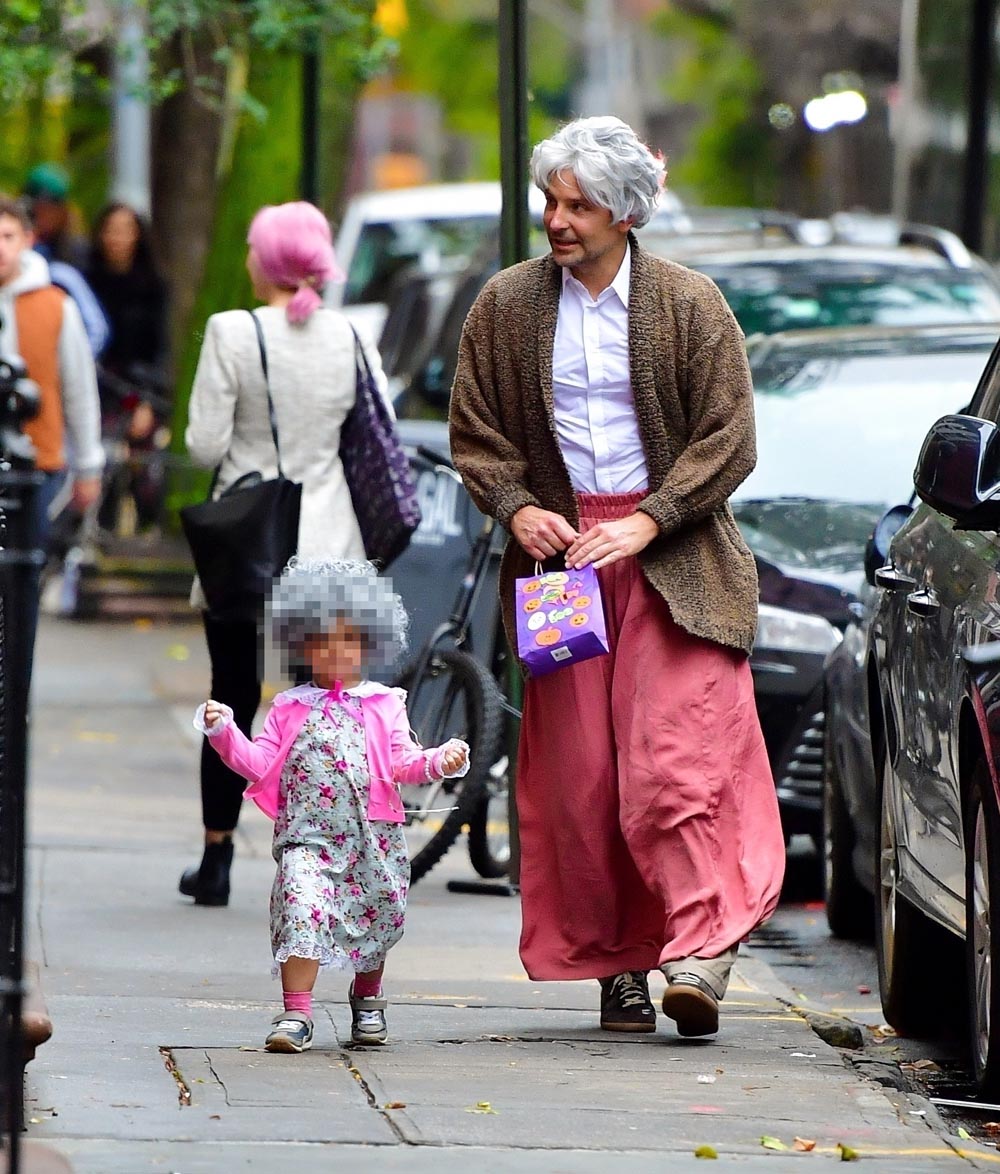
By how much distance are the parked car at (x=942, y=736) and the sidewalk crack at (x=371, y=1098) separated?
3.91 ft

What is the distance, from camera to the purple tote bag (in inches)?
311

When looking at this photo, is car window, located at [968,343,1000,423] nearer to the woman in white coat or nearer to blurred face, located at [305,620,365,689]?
blurred face, located at [305,620,365,689]

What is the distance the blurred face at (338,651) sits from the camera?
19.1 ft

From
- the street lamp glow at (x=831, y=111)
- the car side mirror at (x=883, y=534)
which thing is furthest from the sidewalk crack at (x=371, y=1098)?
the street lamp glow at (x=831, y=111)

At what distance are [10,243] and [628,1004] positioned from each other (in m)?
5.49

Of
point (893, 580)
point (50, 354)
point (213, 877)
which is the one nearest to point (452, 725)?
point (213, 877)

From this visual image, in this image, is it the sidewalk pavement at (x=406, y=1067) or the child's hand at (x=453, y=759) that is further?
the child's hand at (x=453, y=759)

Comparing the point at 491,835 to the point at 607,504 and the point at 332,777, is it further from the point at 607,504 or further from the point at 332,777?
the point at 332,777

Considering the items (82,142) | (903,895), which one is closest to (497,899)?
(903,895)

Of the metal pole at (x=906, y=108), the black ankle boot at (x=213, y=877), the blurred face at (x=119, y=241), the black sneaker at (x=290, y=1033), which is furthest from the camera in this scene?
the metal pole at (x=906, y=108)

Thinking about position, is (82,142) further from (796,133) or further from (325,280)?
(325,280)

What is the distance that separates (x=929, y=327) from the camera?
395 inches

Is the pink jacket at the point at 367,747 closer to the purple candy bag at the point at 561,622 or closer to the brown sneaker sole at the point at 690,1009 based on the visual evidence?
the purple candy bag at the point at 561,622

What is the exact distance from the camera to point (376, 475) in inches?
312
